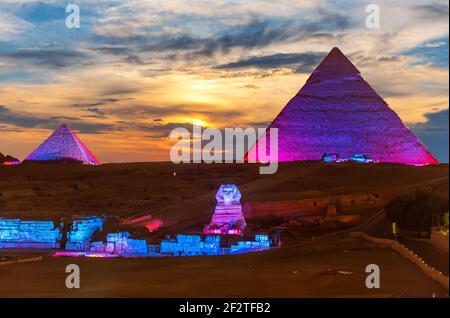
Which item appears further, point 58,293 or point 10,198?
point 10,198

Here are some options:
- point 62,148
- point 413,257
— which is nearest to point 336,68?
point 62,148

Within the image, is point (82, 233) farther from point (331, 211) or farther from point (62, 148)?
point (62, 148)

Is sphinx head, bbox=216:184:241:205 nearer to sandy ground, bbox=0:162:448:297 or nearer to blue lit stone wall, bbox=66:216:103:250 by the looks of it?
sandy ground, bbox=0:162:448:297

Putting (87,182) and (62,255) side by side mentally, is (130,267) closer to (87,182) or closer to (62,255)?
(62,255)

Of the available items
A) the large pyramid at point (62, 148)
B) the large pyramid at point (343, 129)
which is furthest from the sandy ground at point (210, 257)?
the large pyramid at point (343, 129)

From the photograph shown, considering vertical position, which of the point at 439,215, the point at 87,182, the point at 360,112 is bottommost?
the point at 439,215

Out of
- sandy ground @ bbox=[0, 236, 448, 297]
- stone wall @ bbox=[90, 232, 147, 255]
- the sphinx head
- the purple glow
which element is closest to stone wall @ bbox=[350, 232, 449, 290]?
sandy ground @ bbox=[0, 236, 448, 297]
